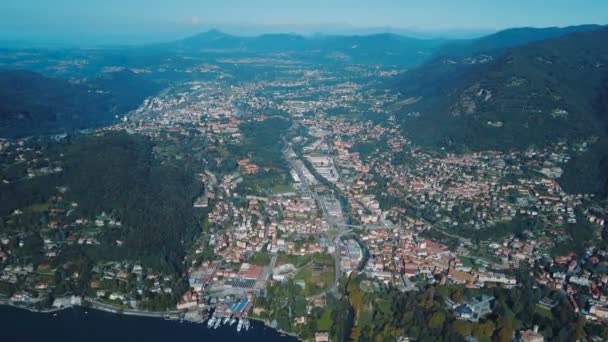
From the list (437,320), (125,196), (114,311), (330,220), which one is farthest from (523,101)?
(114,311)

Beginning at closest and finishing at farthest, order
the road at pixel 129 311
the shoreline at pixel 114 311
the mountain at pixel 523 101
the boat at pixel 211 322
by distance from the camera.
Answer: the boat at pixel 211 322 → the shoreline at pixel 114 311 → the road at pixel 129 311 → the mountain at pixel 523 101

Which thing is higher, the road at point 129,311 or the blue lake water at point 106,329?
the road at point 129,311

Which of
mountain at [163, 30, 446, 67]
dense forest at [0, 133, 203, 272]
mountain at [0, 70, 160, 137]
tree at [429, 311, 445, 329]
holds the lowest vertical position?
tree at [429, 311, 445, 329]

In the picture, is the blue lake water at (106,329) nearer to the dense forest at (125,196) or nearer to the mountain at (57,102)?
the dense forest at (125,196)

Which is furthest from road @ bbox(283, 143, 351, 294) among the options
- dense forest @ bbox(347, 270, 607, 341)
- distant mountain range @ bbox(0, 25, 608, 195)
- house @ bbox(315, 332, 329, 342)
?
distant mountain range @ bbox(0, 25, 608, 195)

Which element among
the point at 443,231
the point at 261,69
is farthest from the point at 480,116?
the point at 261,69

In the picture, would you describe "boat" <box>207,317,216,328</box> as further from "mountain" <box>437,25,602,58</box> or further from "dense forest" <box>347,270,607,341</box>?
"mountain" <box>437,25,602,58</box>

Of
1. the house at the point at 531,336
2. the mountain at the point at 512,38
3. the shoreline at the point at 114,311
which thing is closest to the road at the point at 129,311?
the shoreline at the point at 114,311

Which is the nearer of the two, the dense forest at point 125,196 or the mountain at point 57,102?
the dense forest at point 125,196

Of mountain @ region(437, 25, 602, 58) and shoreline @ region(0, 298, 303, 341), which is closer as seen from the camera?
shoreline @ region(0, 298, 303, 341)
